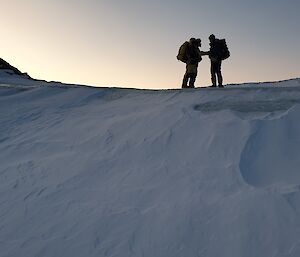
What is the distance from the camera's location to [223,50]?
349 inches

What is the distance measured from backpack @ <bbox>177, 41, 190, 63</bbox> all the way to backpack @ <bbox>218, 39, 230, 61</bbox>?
613 millimetres

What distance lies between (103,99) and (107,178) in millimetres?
3744

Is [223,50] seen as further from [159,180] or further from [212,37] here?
[159,180]

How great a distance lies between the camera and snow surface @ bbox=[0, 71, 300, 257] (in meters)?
3.70

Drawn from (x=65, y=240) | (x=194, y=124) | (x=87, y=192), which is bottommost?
(x=65, y=240)

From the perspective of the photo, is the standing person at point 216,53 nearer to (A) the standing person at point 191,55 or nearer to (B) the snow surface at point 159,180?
(A) the standing person at point 191,55

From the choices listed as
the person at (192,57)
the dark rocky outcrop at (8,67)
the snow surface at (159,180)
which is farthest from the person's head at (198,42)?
the dark rocky outcrop at (8,67)

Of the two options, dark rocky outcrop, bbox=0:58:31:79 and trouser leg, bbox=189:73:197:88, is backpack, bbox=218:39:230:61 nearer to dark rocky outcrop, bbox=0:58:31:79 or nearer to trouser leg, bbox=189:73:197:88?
trouser leg, bbox=189:73:197:88

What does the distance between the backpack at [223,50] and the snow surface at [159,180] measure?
1.66 metres

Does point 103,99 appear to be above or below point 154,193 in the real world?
above

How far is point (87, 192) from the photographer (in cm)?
462

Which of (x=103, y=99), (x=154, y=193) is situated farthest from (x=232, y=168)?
(x=103, y=99)

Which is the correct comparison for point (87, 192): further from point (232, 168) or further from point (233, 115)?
point (233, 115)

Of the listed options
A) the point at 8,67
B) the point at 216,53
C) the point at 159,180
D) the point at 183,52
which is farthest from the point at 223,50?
the point at 8,67
